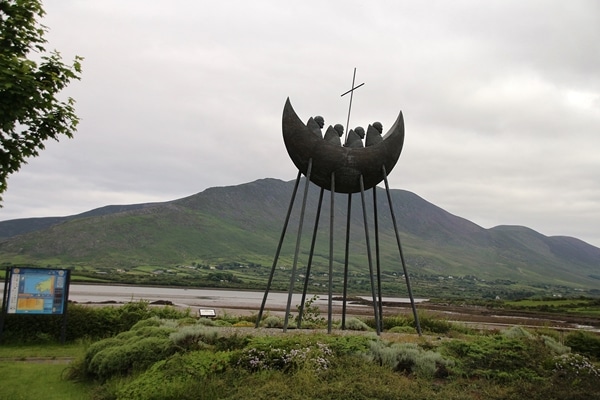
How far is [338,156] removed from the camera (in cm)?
1706

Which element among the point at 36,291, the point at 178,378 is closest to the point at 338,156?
the point at 178,378

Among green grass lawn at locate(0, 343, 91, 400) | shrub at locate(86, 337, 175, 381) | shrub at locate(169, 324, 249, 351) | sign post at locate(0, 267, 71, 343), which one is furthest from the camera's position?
sign post at locate(0, 267, 71, 343)

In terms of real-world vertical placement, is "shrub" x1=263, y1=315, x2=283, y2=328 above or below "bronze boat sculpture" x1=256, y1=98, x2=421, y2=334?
below

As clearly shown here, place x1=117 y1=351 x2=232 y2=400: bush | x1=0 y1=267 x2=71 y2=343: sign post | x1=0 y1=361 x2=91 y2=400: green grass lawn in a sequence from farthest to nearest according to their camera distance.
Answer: x1=0 y1=267 x2=71 y2=343: sign post → x1=0 y1=361 x2=91 y2=400: green grass lawn → x1=117 y1=351 x2=232 y2=400: bush

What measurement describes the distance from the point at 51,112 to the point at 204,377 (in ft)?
23.1

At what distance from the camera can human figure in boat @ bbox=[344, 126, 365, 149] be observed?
1775cm

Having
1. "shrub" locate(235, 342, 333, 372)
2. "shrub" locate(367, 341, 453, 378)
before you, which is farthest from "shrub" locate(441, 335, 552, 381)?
"shrub" locate(235, 342, 333, 372)

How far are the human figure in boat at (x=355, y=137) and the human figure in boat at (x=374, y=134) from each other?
0.26 meters

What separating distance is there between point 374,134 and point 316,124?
86.3 inches

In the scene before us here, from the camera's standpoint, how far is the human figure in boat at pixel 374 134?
17.9m

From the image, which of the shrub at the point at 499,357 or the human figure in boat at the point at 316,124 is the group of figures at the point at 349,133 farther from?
the shrub at the point at 499,357

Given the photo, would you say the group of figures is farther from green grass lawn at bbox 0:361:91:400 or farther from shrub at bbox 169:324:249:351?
green grass lawn at bbox 0:361:91:400

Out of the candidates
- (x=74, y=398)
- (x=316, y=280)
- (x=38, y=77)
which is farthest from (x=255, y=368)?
(x=316, y=280)

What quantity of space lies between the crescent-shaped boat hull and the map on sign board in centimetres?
970
